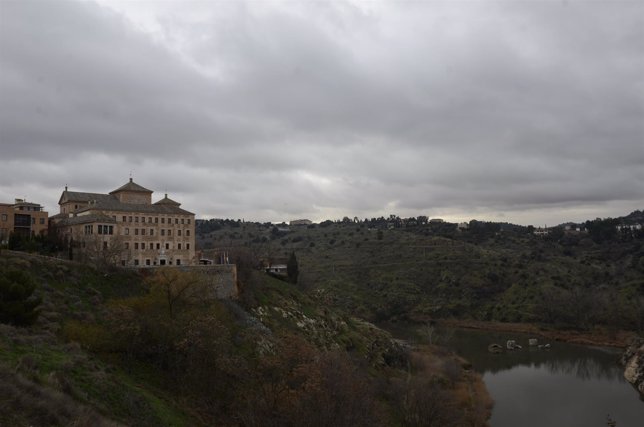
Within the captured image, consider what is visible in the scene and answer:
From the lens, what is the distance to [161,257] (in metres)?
51.9

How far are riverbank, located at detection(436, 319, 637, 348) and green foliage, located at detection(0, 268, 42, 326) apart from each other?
252 ft

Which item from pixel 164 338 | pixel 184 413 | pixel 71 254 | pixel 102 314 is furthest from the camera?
pixel 71 254

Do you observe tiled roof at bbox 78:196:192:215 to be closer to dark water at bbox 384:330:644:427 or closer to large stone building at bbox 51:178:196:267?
large stone building at bbox 51:178:196:267

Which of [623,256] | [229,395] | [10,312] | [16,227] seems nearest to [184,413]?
[229,395]

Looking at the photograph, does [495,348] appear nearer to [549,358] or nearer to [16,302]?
[549,358]

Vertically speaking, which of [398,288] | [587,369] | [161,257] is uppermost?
[161,257]

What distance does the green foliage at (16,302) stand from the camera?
79.9 feet

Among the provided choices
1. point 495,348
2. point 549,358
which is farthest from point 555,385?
point 495,348

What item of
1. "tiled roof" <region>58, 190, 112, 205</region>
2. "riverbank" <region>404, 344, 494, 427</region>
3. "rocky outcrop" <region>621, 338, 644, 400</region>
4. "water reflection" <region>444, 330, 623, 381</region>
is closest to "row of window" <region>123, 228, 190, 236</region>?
"tiled roof" <region>58, 190, 112, 205</region>

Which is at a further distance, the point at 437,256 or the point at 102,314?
the point at 437,256

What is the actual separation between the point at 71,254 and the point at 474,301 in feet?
256

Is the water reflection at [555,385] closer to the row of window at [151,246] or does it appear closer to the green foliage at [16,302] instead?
the row of window at [151,246]

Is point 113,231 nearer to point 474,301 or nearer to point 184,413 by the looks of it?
point 184,413

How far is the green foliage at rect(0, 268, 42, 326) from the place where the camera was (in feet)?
79.9
